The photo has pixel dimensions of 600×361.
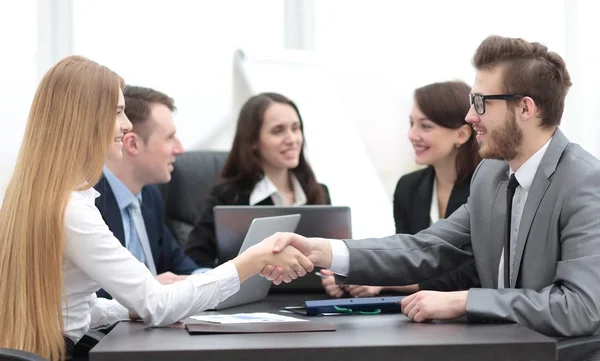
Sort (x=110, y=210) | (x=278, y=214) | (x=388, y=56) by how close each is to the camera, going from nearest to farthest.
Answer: (x=278, y=214) < (x=110, y=210) < (x=388, y=56)

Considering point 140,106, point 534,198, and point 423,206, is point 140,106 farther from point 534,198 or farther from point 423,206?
point 534,198

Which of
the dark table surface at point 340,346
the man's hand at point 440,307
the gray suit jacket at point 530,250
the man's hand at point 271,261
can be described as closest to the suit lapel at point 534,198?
the gray suit jacket at point 530,250

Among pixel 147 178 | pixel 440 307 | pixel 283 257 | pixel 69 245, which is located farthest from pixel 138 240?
pixel 440 307

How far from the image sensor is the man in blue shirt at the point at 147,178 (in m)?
3.28

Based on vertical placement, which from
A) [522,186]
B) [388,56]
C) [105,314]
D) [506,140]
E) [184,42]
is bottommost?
[105,314]

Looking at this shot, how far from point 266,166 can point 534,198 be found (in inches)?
73.1

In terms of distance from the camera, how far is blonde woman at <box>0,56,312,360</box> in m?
1.98

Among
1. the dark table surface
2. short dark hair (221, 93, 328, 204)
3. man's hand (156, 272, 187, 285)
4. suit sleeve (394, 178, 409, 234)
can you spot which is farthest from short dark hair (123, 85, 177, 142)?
the dark table surface

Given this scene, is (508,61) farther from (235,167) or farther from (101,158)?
(235,167)

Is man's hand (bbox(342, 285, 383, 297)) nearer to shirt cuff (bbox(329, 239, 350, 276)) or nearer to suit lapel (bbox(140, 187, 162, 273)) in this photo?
shirt cuff (bbox(329, 239, 350, 276))

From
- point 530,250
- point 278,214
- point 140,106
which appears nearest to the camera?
point 530,250

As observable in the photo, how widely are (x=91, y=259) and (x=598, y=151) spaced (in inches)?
106

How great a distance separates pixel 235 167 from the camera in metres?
3.91

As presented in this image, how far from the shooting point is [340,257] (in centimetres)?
239
